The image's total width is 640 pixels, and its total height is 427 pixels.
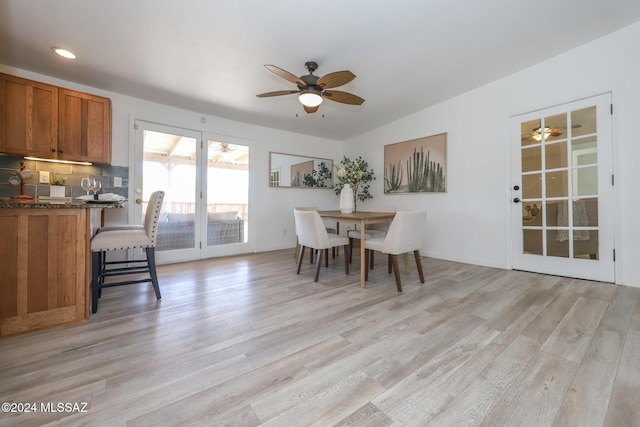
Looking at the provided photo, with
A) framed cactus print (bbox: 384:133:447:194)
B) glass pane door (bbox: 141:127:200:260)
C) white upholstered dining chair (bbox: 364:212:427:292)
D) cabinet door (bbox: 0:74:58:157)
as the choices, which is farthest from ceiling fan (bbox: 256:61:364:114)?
cabinet door (bbox: 0:74:58:157)

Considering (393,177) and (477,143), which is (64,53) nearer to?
(393,177)

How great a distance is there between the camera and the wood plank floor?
98 centimetres

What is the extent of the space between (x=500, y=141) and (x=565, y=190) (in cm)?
90

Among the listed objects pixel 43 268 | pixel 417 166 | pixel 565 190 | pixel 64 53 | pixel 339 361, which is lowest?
pixel 339 361

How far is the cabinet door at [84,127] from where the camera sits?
262 centimetres

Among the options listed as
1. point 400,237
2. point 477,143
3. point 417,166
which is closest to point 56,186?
point 400,237

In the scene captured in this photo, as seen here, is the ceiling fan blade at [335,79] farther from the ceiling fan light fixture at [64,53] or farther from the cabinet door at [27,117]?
the cabinet door at [27,117]

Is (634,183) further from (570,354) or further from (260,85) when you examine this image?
(260,85)

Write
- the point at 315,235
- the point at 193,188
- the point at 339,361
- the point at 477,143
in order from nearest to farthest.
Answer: the point at 339,361 → the point at 315,235 → the point at 477,143 → the point at 193,188

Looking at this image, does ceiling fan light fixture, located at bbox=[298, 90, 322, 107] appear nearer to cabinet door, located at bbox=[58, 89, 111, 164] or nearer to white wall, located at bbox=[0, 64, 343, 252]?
white wall, located at bbox=[0, 64, 343, 252]

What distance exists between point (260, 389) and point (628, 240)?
3.55 meters

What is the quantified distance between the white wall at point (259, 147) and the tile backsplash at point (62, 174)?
0.13 metres

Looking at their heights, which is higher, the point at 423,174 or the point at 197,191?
the point at 423,174

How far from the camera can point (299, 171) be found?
196 inches
